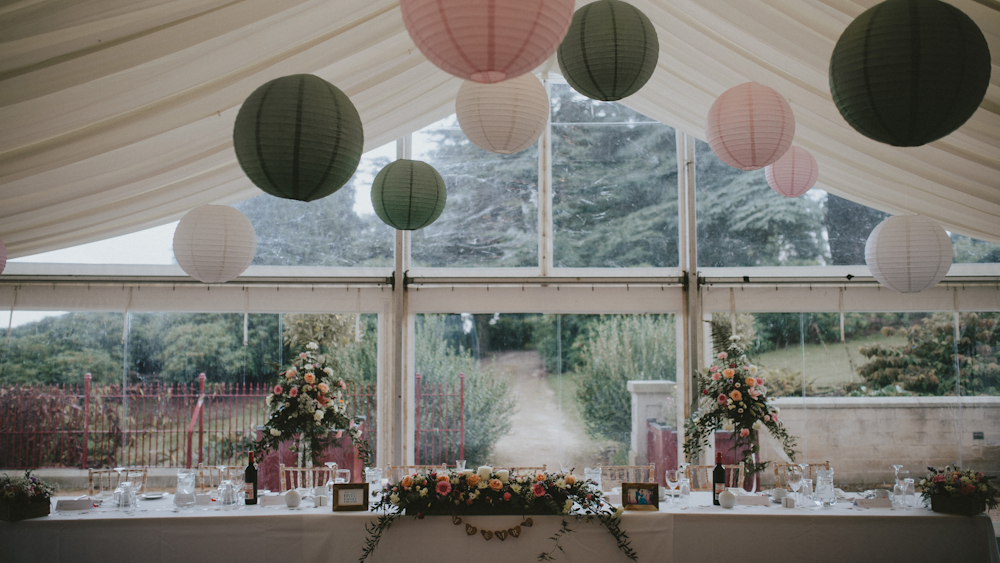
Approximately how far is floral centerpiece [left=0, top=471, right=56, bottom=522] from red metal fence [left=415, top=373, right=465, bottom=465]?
343cm

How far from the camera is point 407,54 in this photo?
499 centimetres

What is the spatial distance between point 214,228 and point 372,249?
2.88m

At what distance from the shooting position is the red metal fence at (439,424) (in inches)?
273

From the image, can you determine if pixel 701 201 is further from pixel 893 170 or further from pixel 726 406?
pixel 726 406

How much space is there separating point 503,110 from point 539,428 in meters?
4.50

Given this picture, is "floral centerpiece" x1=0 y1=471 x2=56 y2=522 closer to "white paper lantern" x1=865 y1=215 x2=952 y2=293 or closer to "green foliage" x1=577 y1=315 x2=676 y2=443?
"green foliage" x1=577 y1=315 x2=676 y2=443

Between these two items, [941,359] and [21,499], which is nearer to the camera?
[21,499]

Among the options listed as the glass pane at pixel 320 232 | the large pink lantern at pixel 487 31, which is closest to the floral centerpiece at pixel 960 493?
the large pink lantern at pixel 487 31

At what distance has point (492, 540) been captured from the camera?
4094 mm

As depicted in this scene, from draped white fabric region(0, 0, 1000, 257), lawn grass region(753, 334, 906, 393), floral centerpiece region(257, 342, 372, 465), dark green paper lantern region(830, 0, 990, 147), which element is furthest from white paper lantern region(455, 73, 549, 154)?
lawn grass region(753, 334, 906, 393)

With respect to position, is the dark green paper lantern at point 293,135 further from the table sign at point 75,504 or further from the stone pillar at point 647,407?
the stone pillar at point 647,407

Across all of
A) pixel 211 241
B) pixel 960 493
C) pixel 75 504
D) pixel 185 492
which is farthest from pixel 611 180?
pixel 75 504

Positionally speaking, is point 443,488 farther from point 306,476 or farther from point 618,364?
point 618,364

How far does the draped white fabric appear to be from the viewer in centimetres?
320
